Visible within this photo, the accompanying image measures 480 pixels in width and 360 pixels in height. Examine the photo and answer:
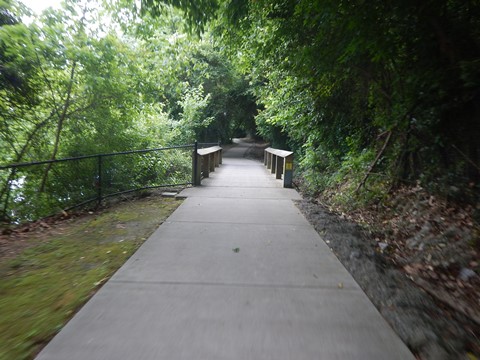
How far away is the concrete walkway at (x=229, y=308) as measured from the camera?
2.32 meters

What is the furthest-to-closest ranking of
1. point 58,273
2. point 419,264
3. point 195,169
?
point 195,169 < point 419,264 < point 58,273

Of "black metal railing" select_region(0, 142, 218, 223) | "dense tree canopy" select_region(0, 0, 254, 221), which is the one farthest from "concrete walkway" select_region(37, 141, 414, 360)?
"dense tree canopy" select_region(0, 0, 254, 221)

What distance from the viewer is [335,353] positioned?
2.30 metres

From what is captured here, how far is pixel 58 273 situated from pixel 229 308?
1965 millimetres

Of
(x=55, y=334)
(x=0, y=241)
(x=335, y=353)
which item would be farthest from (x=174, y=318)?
(x=0, y=241)

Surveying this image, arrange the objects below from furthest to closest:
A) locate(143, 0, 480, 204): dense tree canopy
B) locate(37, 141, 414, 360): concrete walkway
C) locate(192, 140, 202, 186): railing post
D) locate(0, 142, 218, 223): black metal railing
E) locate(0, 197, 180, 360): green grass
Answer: locate(192, 140, 202, 186): railing post → locate(0, 142, 218, 223): black metal railing → locate(143, 0, 480, 204): dense tree canopy → locate(0, 197, 180, 360): green grass → locate(37, 141, 414, 360): concrete walkway

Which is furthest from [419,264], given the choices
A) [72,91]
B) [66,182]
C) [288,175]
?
[72,91]

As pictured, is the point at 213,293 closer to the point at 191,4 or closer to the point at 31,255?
the point at 31,255

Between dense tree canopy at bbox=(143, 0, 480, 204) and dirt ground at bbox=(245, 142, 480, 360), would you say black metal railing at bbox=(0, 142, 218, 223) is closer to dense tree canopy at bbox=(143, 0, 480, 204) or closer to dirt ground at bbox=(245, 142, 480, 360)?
dense tree canopy at bbox=(143, 0, 480, 204)

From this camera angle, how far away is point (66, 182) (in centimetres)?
735

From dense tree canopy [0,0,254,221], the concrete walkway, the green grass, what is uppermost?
dense tree canopy [0,0,254,221]

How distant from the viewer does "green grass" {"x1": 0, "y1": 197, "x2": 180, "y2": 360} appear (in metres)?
2.49

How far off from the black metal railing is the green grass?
1.18 metres

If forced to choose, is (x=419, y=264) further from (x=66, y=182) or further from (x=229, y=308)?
(x=66, y=182)
